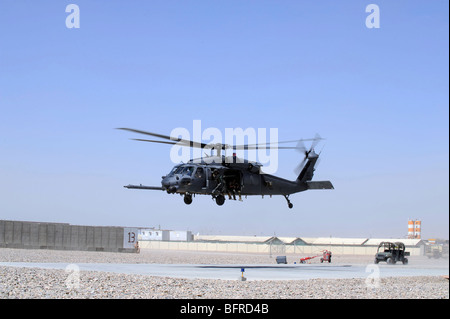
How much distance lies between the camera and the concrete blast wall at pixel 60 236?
63375 millimetres

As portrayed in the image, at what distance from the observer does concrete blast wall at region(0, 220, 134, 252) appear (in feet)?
208

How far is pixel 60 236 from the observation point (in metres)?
66.8

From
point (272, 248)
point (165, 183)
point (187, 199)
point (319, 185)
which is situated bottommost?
point (272, 248)

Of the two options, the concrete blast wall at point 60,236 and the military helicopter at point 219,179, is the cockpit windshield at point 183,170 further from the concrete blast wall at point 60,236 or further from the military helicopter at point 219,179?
the concrete blast wall at point 60,236

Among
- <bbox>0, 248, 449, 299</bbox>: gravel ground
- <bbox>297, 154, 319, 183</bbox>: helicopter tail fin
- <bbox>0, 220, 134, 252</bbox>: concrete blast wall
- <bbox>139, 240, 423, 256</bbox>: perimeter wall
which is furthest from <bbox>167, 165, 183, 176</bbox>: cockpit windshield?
<bbox>139, 240, 423, 256</bbox>: perimeter wall

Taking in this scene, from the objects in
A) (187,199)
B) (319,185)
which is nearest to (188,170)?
(187,199)

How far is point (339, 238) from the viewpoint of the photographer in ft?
478

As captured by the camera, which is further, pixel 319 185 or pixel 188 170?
pixel 319 185

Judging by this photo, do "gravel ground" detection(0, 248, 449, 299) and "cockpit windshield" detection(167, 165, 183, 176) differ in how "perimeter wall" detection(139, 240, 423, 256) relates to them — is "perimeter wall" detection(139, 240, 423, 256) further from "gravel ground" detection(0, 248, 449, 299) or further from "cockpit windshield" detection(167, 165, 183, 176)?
"gravel ground" detection(0, 248, 449, 299)

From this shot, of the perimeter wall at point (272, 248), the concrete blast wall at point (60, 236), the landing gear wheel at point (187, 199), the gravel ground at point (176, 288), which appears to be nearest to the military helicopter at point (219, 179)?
the landing gear wheel at point (187, 199)

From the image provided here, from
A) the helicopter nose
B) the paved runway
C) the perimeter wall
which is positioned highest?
the helicopter nose

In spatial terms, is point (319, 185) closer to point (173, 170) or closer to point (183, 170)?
point (183, 170)
